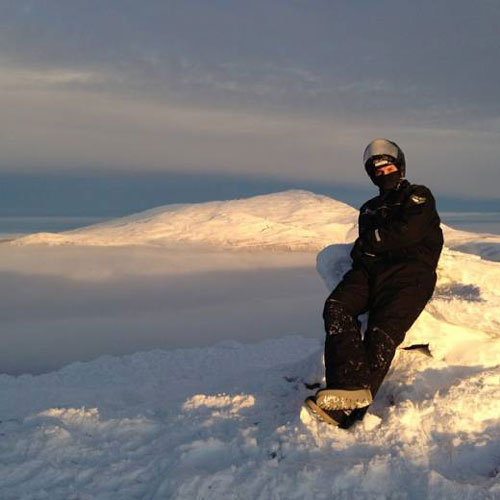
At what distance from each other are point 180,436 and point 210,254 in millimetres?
53166

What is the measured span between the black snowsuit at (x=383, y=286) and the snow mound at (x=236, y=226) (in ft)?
182

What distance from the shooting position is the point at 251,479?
447cm

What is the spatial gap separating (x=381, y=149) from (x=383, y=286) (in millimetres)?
1362

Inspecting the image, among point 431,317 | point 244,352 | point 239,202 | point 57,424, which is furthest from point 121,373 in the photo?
point 239,202

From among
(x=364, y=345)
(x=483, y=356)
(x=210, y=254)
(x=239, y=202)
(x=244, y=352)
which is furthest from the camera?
(x=239, y=202)

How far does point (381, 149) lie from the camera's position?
19.2 feet

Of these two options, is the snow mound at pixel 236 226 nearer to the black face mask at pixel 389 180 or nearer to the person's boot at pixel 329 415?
the black face mask at pixel 389 180

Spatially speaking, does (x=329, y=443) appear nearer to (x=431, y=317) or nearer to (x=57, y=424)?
(x=431, y=317)

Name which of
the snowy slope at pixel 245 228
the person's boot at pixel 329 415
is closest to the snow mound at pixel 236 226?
the snowy slope at pixel 245 228

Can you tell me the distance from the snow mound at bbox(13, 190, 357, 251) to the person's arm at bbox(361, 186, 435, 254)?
55511mm

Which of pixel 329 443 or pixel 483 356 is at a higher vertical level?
pixel 483 356

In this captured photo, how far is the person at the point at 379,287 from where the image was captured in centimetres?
508

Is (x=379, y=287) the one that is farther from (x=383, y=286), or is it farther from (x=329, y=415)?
(x=329, y=415)

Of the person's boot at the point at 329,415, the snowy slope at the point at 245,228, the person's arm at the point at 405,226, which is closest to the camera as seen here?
the person's boot at the point at 329,415
